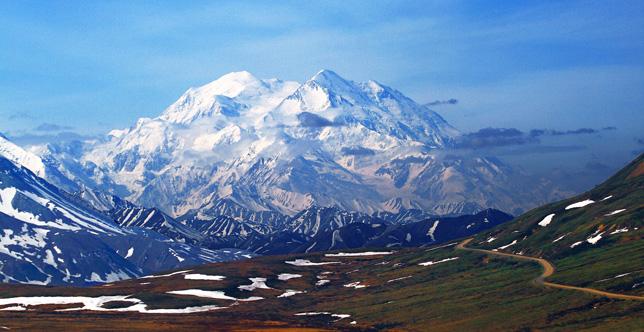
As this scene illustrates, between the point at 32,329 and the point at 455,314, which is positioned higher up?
the point at 32,329

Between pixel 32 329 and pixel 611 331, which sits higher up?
pixel 32 329

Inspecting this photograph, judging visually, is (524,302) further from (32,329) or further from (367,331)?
(32,329)

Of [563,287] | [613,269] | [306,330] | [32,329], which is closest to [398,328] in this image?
[306,330]

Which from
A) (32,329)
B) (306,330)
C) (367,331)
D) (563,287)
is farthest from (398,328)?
(32,329)

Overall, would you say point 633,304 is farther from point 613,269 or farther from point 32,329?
point 32,329

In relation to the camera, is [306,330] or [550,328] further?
[306,330]

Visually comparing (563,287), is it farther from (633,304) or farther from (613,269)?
(633,304)

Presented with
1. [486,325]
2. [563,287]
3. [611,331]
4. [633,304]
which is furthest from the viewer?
[563,287]

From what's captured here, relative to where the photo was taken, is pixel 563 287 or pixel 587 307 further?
pixel 563 287

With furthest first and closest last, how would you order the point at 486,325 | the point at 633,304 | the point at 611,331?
1. the point at 486,325
2. the point at 633,304
3. the point at 611,331

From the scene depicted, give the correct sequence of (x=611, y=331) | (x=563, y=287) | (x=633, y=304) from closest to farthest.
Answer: (x=611, y=331)
(x=633, y=304)
(x=563, y=287)
